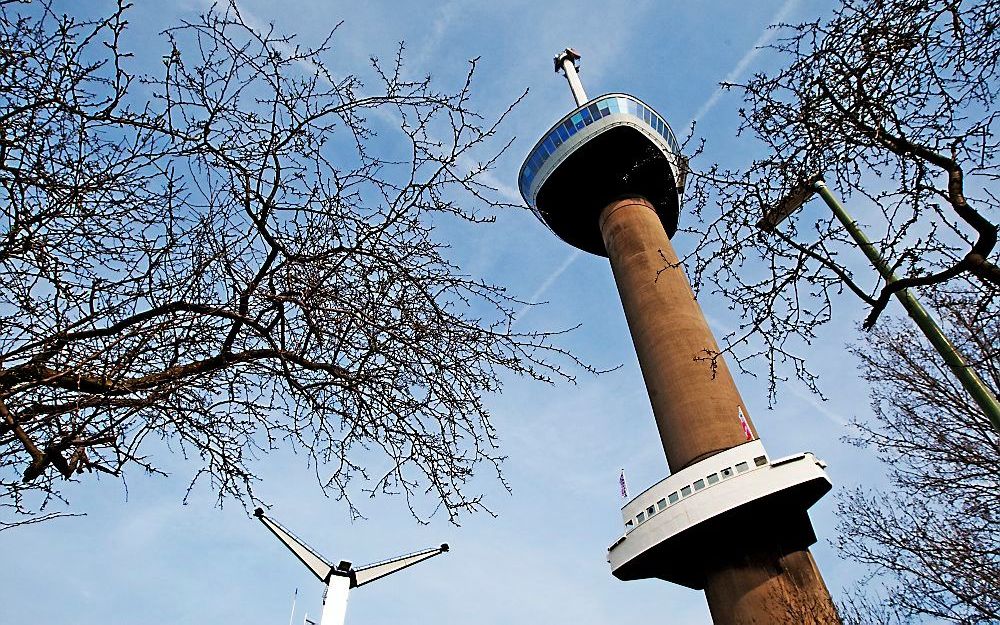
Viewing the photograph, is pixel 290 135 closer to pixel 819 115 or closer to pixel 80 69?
pixel 80 69

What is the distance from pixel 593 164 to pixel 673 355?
1533cm

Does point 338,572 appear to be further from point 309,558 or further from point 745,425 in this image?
point 745,425

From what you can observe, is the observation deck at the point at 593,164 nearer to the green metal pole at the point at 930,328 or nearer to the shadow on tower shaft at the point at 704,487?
the shadow on tower shaft at the point at 704,487

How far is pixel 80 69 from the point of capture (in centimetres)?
345

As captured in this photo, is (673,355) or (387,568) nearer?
(387,568)

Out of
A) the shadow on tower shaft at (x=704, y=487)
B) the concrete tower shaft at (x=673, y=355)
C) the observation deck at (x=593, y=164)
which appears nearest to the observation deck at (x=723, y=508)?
the shadow on tower shaft at (x=704, y=487)

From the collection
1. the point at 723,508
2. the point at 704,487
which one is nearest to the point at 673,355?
the point at 704,487

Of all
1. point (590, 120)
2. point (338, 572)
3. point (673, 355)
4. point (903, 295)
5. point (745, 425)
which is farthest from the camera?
point (590, 120)

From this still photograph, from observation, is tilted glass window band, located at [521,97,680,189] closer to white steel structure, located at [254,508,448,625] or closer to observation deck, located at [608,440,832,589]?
observation deck, located at [608,440,832,589]

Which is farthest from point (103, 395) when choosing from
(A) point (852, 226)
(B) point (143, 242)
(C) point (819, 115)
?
(A) point (852, 226)

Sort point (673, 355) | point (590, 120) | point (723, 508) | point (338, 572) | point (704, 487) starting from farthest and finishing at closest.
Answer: point (590, 120) → point (673, 355) → point (704, 487) → point (723, 508) → point (338, 572)

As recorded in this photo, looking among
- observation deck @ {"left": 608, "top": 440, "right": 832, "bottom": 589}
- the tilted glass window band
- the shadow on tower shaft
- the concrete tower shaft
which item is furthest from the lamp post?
the tilted glass window band

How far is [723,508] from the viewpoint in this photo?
1961 cm

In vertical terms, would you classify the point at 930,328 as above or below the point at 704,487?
below
